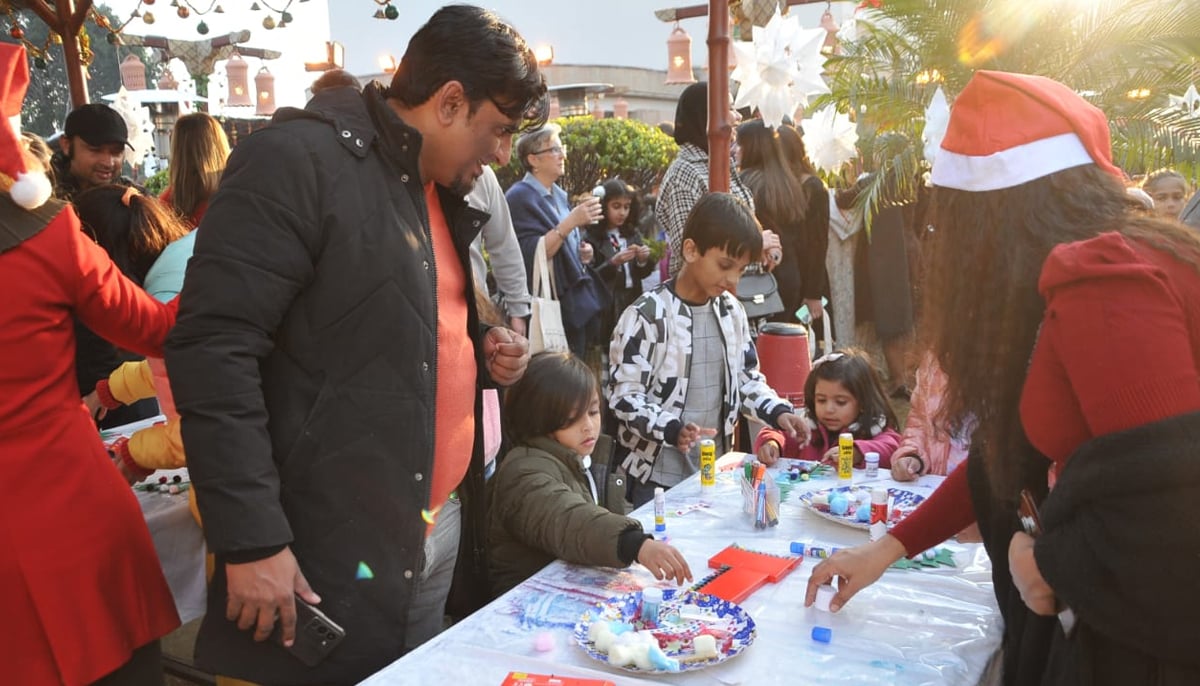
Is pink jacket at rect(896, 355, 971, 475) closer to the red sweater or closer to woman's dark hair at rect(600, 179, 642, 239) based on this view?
the red sweater

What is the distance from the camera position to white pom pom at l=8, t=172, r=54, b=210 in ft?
5.37

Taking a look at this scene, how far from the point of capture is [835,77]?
5.94 meters

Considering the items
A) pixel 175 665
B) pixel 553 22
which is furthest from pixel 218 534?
pixel 553 22

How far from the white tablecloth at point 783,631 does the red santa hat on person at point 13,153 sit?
1.08 m

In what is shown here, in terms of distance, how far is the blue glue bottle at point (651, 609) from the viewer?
1611 mm

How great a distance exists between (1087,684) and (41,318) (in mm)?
1847

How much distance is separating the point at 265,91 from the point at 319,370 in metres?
12.5

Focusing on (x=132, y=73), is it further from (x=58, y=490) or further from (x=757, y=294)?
(x=58, y=490)

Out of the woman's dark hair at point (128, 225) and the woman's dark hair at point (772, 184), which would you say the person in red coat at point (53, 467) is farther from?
the woman's dark hair at point (772, 184)

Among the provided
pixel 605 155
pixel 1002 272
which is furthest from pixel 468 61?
pixel 605 155

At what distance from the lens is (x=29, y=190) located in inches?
64.7

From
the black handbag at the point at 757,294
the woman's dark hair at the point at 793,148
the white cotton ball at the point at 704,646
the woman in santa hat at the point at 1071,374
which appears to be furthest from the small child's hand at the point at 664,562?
the woman's dark hair at the point at 793,148

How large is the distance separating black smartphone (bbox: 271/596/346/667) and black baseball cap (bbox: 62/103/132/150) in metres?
3.10

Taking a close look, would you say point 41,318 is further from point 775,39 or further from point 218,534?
point 775,39
